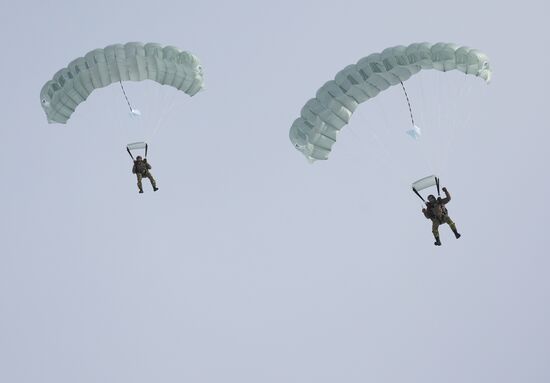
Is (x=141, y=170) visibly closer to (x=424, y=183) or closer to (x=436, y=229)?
(x=424, y=183)

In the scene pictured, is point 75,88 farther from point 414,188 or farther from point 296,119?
point 414,188

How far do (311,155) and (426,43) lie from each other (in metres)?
5.11

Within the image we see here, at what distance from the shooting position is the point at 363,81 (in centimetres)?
3394

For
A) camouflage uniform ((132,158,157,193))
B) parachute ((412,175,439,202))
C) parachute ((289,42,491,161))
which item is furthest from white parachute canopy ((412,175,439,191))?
camouflage uniform ((132,158,157,193))

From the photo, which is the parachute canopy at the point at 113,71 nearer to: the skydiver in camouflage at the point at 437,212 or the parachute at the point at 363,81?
the parachute at the point at 363,81

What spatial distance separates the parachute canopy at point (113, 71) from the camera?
35906mm

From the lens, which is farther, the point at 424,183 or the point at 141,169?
the point at 141,169

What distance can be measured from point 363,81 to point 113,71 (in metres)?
8.24

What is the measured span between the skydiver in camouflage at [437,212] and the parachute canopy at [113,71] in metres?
9.00

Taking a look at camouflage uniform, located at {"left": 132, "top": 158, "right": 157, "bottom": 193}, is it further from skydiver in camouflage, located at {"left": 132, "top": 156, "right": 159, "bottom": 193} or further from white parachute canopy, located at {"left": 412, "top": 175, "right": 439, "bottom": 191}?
white parachute canopy, located at {"left": 412, "top": 175, "right": 439, "bottom": 191}

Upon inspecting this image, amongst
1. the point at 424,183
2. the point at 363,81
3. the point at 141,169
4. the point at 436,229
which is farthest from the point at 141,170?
the point at 436,229

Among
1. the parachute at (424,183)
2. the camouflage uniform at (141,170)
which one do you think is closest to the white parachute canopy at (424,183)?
the parachute at (424,183)

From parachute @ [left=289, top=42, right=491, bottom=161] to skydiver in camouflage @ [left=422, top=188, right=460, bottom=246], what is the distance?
2072 millimetres

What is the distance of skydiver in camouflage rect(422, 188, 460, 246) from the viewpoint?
3322 cm
